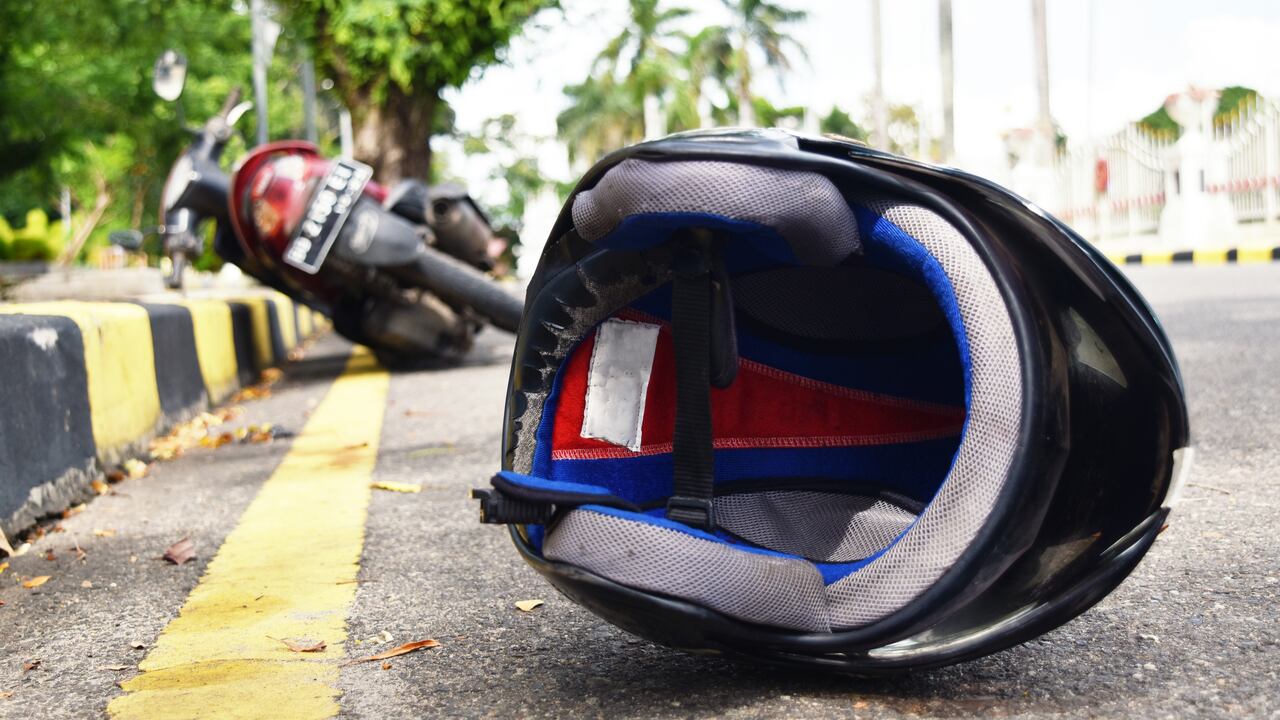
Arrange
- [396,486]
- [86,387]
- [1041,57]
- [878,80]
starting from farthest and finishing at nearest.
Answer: [878,80]
[1041,57]
[86,387]
[396,486]

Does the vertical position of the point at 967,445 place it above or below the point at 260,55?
below

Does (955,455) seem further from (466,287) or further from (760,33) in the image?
(760,33)

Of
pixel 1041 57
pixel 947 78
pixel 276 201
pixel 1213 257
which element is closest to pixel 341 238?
pixel 276 201

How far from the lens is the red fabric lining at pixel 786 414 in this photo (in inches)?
78.7

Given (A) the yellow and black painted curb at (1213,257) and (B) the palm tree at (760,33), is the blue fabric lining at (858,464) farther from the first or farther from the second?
(B) the palm tree at (760,33)

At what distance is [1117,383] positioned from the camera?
1545 mm

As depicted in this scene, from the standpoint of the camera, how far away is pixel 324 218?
19.2 feet

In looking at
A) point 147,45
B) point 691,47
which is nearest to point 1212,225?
point 147,45

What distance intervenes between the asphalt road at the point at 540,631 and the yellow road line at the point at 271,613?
29 millimetres

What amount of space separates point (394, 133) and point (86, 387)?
6808mm

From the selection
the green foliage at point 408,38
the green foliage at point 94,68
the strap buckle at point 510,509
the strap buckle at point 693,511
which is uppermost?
the green foliage at point 94,68

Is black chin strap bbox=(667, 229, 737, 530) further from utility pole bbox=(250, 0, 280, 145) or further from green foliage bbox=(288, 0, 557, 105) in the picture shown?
utility pole bbox=(250, 0, 280, 145)

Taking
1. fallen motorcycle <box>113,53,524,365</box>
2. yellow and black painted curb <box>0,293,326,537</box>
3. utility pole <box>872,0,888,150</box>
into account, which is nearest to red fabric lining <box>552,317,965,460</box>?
yellow and black painted curb <box>0,293,326,537</box>

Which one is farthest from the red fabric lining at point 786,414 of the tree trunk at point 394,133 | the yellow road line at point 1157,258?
the yellow road line at point 1157,258
